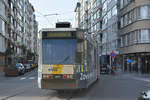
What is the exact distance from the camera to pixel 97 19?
59.6m

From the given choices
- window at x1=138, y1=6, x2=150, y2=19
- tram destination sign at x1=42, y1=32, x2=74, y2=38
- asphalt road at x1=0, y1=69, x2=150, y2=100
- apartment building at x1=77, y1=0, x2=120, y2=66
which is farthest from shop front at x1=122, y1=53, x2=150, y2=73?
tram destination sign at x1=42, y1=32, x2=74, y2=38

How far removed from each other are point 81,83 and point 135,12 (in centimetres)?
2530

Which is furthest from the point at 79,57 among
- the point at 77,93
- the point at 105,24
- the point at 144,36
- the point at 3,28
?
the point at 105,24

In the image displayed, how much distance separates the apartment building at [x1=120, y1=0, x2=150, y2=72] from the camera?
32.1 m

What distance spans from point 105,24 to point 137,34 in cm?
1946

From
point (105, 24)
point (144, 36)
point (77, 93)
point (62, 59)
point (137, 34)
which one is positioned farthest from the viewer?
point (105, 24)

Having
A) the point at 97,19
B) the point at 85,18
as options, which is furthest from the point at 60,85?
the point at 85,18

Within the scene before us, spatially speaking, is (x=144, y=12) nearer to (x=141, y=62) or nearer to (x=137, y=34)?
(x=137, y=34)

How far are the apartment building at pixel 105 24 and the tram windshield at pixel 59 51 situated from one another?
25542 mm

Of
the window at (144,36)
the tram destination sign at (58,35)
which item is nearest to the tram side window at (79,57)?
the tram destination sign at (58,35)

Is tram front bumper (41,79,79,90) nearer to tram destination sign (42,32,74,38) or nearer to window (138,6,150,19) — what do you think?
tram destination sign (42,32,74,38)

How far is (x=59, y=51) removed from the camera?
10492 mm

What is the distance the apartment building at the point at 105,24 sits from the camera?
143ft

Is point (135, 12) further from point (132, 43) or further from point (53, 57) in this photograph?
point (53, 57)
